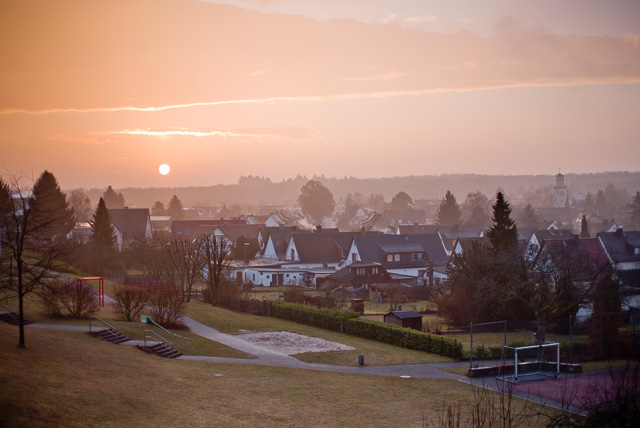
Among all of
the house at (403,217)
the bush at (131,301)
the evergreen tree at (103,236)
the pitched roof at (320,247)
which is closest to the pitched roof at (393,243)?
Result: the pitched roof at (320,247)

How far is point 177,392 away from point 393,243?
54.5 meters

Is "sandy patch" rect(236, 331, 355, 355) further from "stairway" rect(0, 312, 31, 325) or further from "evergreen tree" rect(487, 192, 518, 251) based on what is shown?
"evergreen tree" rect(487, 192, 518, 251)

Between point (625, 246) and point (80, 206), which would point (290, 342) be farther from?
point (80, 206)

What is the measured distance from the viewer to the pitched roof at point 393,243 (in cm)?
7206

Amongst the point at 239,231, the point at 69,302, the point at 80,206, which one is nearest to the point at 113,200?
the point at 80,206

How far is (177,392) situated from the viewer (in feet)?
71.9

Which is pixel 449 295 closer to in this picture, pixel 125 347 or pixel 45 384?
pixel 125 347

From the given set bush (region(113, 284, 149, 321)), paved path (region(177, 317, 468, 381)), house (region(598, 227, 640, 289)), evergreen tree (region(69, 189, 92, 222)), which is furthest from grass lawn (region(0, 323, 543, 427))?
evergreen tree (region(69, 189, 92, 222))

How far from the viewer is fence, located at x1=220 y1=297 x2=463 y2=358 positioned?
3262 centimetres

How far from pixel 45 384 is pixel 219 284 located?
110 ft

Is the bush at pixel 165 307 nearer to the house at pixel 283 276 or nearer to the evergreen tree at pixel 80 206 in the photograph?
the house at pixel 283 276

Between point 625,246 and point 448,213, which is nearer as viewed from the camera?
point 625,246

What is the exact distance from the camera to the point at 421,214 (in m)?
164

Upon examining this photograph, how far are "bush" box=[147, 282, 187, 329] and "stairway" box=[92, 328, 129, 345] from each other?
4.99 metres
